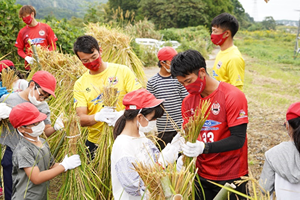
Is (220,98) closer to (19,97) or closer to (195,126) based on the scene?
(195,126)

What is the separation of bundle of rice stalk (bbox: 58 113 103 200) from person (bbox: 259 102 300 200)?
130cm

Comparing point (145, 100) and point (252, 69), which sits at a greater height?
point (145, 100)

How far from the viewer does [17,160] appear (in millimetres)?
2168

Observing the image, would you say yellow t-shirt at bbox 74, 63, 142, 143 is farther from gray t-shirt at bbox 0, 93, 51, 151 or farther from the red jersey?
the red jersey

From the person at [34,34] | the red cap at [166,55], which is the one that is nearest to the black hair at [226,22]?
the red cap at [166,55]

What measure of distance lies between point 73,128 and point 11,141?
0.82 m

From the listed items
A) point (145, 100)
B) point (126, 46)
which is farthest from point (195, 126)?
point (126, 46)

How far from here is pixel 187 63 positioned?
199 centimetres

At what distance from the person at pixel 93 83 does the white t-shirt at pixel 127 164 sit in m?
0.85

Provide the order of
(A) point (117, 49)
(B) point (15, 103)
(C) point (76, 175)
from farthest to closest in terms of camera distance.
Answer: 1. (A) point (117, 49)
2. (B) point (15, 103)
3. (C) point (76, 175)

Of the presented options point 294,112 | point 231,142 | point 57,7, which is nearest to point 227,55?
point 231,142

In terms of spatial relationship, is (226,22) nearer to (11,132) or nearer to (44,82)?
(44,82)

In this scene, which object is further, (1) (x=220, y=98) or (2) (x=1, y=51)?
(2) (x=1, y=51)

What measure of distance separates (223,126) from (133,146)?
66 centimetres
